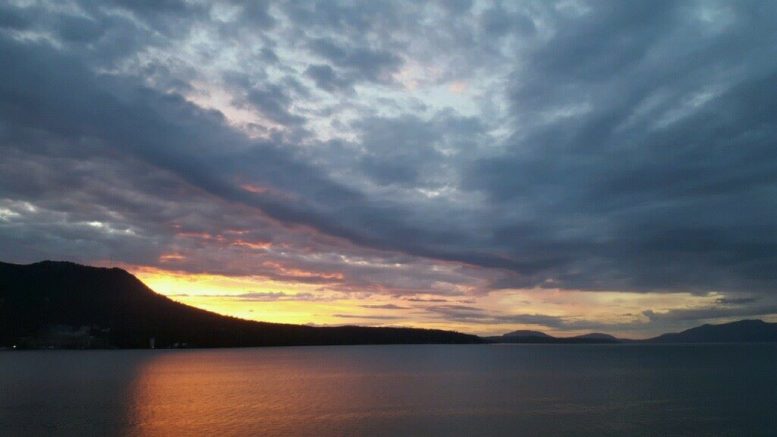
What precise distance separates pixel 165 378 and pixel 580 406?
71754 millimetres

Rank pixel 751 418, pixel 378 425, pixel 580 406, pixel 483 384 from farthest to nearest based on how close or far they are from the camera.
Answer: pixel 483 384
pixel 580 406
pixel 751 418
pixel 378 425

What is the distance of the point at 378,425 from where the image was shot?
46.5 meters

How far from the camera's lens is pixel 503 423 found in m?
47.0

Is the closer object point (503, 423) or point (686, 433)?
point (686, 433)

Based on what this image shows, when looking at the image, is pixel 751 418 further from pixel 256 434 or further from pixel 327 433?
pixel 256 434

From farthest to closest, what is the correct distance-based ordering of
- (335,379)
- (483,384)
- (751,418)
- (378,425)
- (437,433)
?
(335,379), (483,384), (751,418), (378,425), (437,433)

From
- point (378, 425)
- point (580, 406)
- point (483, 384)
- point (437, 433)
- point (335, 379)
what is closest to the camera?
point (437, 433)

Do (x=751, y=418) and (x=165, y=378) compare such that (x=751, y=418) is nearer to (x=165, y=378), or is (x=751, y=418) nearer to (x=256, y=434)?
(x=256, y=434)

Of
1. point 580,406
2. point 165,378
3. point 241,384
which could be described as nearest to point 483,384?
point 580,406

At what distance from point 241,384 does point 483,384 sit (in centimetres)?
3610

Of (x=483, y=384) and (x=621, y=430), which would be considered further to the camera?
(x=483, y=384)

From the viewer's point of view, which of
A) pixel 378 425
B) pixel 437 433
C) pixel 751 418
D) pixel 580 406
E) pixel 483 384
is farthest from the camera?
pixel 483 384

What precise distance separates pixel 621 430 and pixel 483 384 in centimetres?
3971

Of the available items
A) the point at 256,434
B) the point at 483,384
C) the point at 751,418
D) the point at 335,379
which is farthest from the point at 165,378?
the point at 751,418
